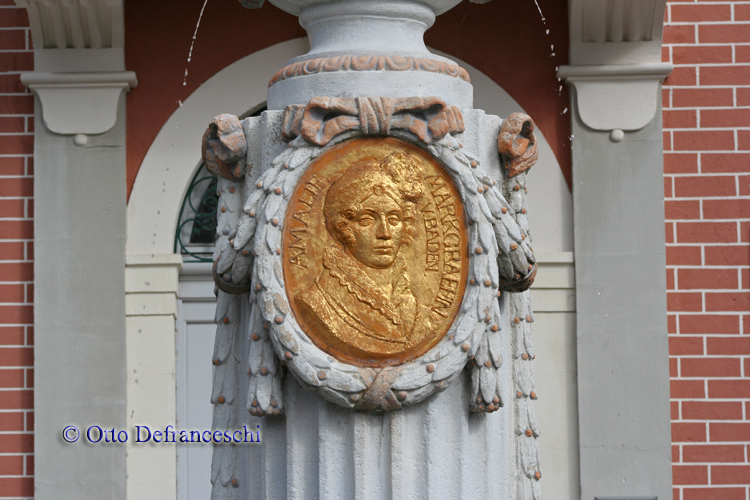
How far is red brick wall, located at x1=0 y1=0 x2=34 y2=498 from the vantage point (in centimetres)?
753

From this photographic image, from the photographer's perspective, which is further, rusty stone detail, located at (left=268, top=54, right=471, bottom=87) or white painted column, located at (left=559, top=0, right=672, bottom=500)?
white painted column, located at (left=559, top=0, right=672, bottom=500)

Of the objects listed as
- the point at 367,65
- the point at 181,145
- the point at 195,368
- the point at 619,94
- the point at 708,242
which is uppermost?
the point at 619,94

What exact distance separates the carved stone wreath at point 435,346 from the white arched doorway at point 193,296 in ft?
10.5

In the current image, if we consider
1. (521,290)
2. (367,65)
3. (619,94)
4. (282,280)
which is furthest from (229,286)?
(619,94)

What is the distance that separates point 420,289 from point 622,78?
3.62 m

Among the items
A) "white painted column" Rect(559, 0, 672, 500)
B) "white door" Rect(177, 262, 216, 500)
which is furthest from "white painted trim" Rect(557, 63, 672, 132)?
"white door" Rect(177, 262, 216, 500)

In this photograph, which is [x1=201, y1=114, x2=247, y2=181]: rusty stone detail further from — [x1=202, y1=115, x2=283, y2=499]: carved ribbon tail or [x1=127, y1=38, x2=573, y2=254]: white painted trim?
[x1=127, y1=38, x2=573, y2=254]: white painted trim

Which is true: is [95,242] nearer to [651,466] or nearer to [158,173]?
[158,173]

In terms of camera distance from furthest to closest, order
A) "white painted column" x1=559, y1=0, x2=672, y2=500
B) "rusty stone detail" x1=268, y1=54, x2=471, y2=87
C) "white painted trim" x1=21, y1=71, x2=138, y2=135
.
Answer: "white painted trim" x1=21, y1=71, x2=138, y2=135, "white painted column" x1=559, y1=0, x2=672, y2=500, "rusty stone detail" x1=268, y1=54, x2=471, y2=87

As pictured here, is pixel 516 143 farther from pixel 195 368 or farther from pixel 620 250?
pixel 195 368

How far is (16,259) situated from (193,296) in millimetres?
910

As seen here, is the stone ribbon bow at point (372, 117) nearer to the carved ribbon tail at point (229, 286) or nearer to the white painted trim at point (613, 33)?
the carved ribbon tail at point (229, 286)

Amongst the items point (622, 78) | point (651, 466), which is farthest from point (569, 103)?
point (651, 466)

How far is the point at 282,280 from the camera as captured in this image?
13.9 feet
